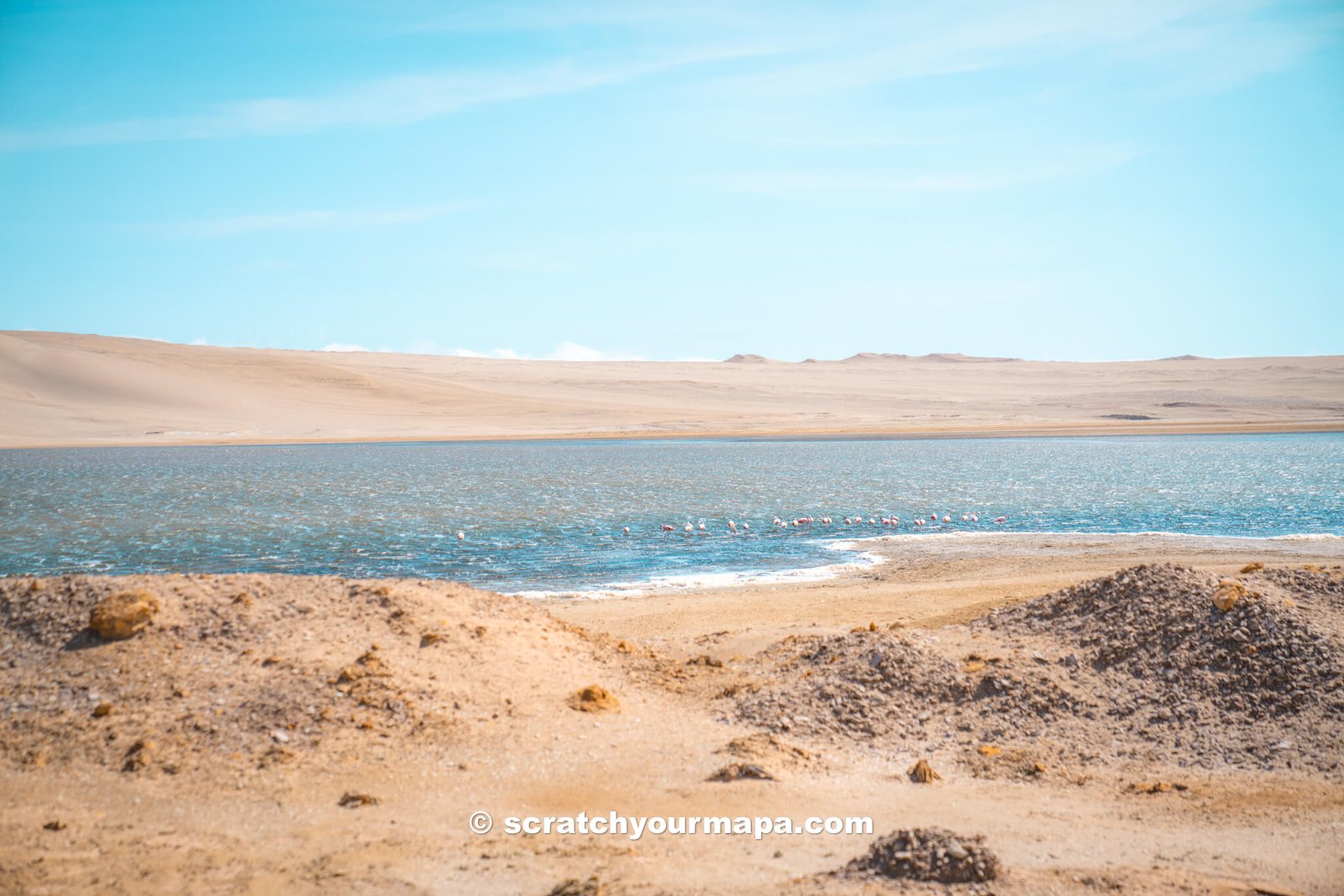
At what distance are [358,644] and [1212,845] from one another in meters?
6.56

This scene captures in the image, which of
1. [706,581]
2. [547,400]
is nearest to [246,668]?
[706,581]

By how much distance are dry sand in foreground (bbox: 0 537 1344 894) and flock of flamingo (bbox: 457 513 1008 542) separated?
12.9 metres

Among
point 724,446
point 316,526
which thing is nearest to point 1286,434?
point 724,446

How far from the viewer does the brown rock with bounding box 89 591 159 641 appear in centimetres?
802

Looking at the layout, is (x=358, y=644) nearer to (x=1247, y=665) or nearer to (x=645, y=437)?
(x=1247, y=665)

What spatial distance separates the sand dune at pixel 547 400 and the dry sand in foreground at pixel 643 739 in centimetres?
6649

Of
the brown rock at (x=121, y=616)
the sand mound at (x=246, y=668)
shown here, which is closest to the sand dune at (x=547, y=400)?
the sand mound at (x=246, y=668)

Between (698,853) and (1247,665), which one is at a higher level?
(1247,665)

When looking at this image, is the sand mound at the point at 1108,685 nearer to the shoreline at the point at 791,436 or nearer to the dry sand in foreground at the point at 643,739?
the dry sand in foreground at the point at 643,739

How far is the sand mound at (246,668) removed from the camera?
7.04 metres

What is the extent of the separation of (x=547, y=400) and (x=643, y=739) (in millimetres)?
97464

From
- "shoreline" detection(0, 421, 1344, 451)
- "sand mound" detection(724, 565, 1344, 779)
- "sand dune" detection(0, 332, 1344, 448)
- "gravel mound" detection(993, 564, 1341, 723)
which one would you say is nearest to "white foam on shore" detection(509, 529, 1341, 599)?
"sand mound" detection(724, 565, 1344, 779)

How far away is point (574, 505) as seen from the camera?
28.5 meters

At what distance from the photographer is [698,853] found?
585 centimetres
